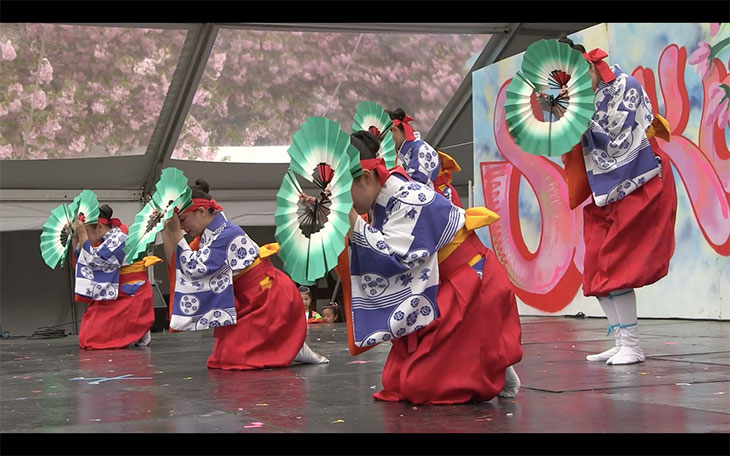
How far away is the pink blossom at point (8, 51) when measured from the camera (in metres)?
9.10

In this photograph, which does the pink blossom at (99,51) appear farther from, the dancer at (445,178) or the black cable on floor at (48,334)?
the dancer at (445,178)

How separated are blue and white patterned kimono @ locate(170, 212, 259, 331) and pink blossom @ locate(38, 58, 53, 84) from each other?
496 cm

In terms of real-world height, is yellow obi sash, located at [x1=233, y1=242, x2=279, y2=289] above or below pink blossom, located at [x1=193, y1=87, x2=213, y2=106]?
below

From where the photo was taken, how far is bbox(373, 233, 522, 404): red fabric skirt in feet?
10.7

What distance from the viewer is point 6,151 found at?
977cm

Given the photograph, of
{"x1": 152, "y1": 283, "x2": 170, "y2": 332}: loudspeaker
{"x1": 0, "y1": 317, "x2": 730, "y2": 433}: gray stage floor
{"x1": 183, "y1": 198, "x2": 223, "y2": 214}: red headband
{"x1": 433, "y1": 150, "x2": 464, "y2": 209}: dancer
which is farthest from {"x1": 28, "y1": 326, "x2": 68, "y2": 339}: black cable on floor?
{"x1": 183, "y1": 198, "x2": 223, "y2": 214}: red headband

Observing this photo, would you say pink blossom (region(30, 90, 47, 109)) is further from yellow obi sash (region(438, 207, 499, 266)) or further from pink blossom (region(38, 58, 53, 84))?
yellow obi sash (region(438, 207, 499, 266))

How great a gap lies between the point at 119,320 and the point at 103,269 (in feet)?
1.38

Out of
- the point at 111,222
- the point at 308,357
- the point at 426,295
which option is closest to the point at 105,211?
the point at 111,222

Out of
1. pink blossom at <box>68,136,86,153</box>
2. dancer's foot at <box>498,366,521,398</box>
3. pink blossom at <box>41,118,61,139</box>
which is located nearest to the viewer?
dancer's foot at <box>498,366,521,398</box>

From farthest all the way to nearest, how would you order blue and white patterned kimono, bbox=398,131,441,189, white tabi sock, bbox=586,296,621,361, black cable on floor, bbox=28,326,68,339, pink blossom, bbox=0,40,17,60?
black cable on floor, bbox=28,326,68,339 < pink blossom, bbox=0,40,17,60 < blue and white patterned kimono, bbox=398,131,441,189 < white tabi sock, bbox=586,296,621,361

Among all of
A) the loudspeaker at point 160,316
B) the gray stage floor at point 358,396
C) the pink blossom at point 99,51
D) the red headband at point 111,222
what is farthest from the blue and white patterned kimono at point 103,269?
the pink blossom at point 99,51

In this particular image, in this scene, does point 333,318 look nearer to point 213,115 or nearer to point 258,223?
point 258,223

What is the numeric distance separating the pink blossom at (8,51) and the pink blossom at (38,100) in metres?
0.43
